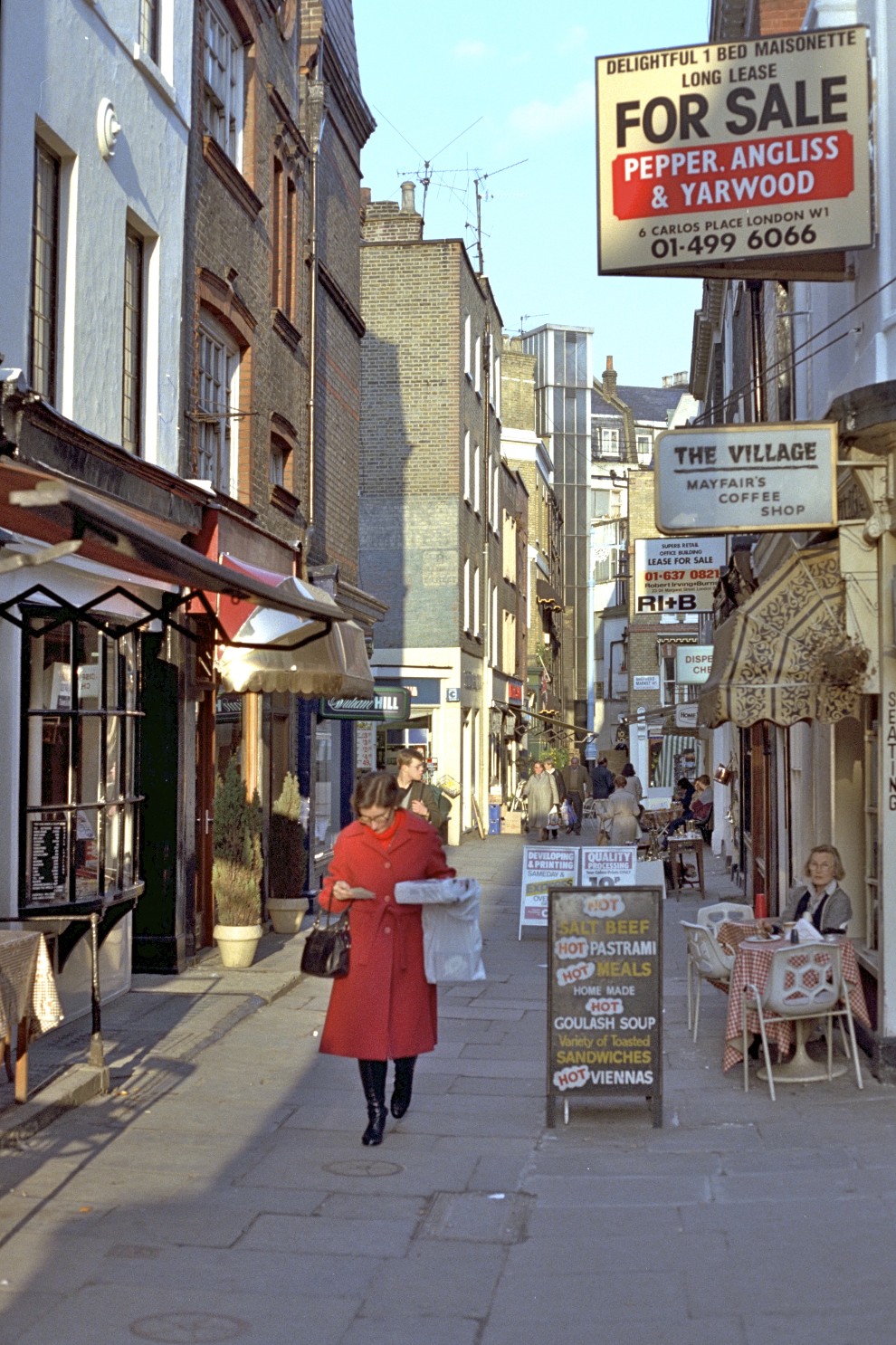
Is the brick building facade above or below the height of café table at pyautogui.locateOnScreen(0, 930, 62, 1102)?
above

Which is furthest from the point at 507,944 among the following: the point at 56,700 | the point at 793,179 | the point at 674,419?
the point at 674,419

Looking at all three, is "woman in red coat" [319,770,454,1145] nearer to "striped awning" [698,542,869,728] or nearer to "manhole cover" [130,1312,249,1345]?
"manhole cover" [130,1312,249,1345]

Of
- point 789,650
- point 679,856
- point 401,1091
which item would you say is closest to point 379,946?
point 401,1091

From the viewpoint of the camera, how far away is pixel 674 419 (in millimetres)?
72750

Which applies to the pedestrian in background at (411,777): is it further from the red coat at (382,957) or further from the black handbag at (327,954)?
the black handbag at (327,954)

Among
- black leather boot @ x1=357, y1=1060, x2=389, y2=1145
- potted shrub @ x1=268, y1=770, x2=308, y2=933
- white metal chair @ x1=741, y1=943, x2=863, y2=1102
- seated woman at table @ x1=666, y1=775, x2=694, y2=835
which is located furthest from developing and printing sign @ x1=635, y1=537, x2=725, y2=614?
black leather boot @ x1=357, y1=1060, x2=389, y2=1145

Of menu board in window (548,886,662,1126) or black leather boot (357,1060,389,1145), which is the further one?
menu board in window (548,886,662,1126)

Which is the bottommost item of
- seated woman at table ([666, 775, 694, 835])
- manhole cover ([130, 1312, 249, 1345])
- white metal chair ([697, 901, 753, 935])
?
manhole cover ([130, 1312, 249, 1345])

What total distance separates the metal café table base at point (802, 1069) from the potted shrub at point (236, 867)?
5.30 meters

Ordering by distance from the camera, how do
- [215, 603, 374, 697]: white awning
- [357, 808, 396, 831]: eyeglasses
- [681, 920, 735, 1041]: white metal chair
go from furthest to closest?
1. [215, 603, 374, 697]: white awning
2. [681, 920, 735, 1041]: white metal chair
3. [357, 808, 396, 831]: eyeglasses

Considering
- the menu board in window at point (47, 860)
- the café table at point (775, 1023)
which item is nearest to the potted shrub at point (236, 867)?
the menu board in window at point (47, 860)

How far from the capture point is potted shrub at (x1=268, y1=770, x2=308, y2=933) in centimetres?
1609

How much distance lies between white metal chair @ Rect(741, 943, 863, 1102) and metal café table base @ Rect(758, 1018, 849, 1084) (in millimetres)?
162

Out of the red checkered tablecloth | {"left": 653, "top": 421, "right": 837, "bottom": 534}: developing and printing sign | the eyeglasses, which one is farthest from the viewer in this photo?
{"left": 653, "top": 421, "right": 837, "bottom": 534}: developing and printing sign
